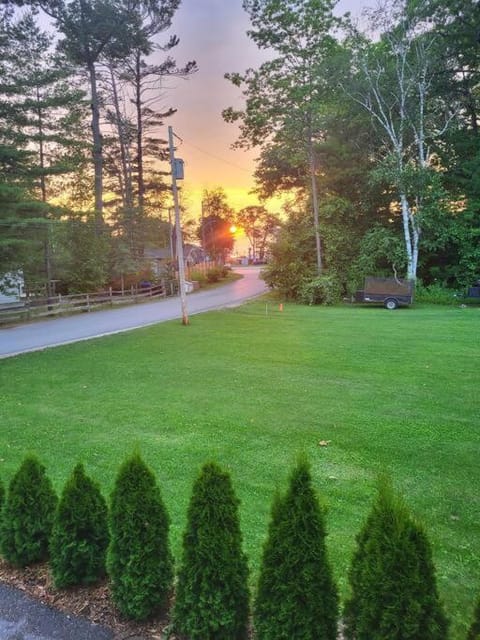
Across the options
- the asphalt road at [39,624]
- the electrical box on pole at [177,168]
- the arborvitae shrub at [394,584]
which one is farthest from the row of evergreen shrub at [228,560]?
the electrical box on pole at [177,168]

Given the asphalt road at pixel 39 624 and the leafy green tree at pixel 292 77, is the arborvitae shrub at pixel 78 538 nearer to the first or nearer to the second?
the asphalt road at pixel 39 624

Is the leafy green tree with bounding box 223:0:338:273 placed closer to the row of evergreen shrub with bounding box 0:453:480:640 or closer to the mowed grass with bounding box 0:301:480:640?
the mowed grass with bounding box 0:301:480:640

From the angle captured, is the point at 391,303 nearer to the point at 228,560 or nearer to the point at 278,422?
the point at 278,422

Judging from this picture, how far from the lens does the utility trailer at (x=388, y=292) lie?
17766 millimetres

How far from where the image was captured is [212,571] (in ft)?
5.40

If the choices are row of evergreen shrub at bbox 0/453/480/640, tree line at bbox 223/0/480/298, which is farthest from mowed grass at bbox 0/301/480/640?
tree line at bbox 223/0/480/298

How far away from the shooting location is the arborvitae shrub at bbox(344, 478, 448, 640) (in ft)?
4.50

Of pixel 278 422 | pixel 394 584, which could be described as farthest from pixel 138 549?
pixel 278 422

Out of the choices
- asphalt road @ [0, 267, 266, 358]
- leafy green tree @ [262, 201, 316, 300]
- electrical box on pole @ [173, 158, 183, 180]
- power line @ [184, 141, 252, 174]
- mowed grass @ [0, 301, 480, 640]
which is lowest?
mowed grass @ [0, 301, 480, 640]

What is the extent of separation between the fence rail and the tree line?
7829 mm

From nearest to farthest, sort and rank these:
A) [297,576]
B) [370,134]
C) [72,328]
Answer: [297,576] → [72,328] → [370,134]

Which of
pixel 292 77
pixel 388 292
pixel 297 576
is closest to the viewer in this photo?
pixel 297 576

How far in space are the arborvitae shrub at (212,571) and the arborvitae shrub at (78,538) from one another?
21.0 inches

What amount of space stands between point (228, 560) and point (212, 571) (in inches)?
2.9
